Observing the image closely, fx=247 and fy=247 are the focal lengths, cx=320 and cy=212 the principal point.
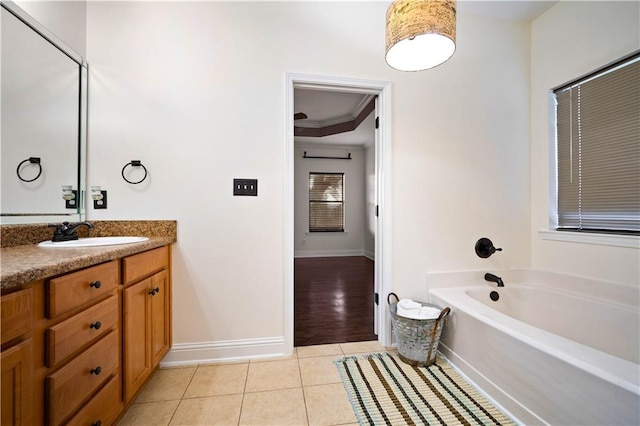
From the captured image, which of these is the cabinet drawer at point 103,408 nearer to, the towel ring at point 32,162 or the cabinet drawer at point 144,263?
the cabinet drawer at point 144,263

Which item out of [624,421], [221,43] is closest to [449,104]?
[221,43]

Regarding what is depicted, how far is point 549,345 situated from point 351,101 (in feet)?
11.1

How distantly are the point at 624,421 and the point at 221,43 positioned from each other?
2792 millimetres

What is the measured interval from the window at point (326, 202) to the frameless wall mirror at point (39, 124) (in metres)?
4.36

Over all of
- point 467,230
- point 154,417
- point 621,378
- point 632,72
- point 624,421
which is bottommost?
point 154,417

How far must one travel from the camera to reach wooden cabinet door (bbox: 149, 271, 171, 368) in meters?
1.45

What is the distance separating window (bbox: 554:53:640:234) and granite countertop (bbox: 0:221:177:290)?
114 inches

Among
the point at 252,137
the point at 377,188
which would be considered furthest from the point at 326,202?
the point at 252,137

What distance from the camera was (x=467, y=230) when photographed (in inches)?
79.7

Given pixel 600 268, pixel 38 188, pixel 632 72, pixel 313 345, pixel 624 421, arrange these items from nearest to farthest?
pixel 624 421, pixel 38 188, pixel 632 72, pixel 600 268, pixel 313 345

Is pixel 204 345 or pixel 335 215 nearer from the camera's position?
pixel 204 345

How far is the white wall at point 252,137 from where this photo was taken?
167cm

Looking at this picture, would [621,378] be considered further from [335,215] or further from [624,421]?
[335,215]

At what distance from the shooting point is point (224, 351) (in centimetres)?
174
